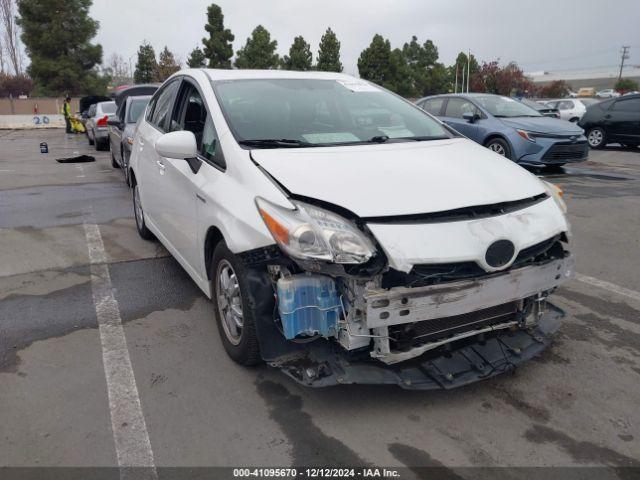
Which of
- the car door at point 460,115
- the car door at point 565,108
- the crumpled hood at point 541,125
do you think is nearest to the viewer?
the crumpled hood at point 541,125

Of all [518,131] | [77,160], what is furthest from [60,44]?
[518,131]

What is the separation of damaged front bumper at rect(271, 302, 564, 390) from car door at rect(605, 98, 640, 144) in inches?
562

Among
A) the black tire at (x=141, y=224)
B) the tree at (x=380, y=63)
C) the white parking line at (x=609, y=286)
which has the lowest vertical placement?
the white parking line at (x=609, y=286)

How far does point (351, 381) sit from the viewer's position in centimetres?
263

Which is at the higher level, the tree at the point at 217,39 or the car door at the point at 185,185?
the tree at the point at 217,39

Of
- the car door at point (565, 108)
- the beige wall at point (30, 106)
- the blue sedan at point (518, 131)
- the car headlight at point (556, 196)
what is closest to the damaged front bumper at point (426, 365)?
the car headlight at point (556, 196)

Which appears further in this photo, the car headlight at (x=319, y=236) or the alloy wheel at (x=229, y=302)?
the alloy wheel at (x=229, y=302)

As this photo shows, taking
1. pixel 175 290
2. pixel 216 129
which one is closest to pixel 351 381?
pixel 216 129

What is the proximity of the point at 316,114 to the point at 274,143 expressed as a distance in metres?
0.62

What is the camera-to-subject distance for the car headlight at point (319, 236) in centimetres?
255

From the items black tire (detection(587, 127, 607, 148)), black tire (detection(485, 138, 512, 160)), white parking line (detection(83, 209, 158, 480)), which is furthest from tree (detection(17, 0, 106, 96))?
white parking line (detection(83, 209, 158, 480))

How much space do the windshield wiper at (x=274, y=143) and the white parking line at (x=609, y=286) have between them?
287cm

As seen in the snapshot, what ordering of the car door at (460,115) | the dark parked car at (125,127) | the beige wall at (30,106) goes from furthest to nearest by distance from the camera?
the beige wall at (30,106) < the car door at (460,115) < the dark parked car at (125,127)

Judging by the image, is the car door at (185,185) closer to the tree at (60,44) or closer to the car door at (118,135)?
the car door at (118,135)
